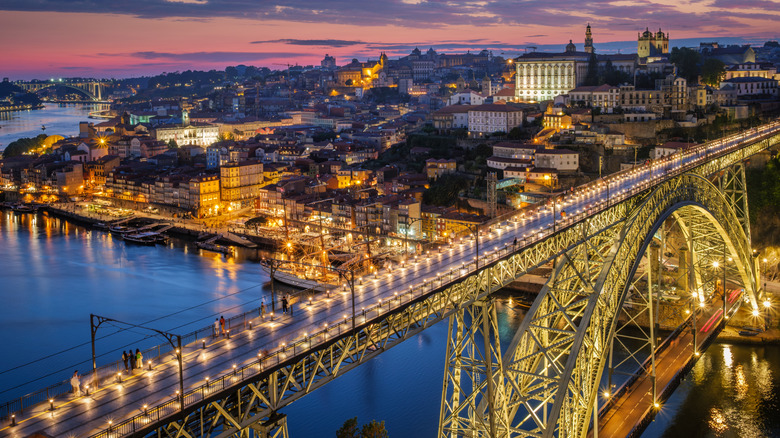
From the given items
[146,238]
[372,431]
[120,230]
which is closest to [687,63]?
[146,238]

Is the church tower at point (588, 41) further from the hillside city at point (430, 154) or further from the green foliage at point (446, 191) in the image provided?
the green foliage at point (446, 191)

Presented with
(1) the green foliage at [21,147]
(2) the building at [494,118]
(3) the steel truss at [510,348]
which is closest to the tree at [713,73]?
(2) the building at [494,118]

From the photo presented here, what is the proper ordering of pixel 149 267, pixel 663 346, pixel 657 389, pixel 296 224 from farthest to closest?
pixel 296 224 → pixel 149 267 → pixel 663 346 → pixel 657 389

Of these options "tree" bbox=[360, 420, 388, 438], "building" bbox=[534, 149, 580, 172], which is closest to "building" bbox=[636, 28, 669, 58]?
"building" bbox=[534, 149, 580, 172]

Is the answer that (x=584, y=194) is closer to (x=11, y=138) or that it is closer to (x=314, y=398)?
(x=314, y=398)

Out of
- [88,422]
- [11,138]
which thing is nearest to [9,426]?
[88,422]

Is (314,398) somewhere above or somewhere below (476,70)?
below
